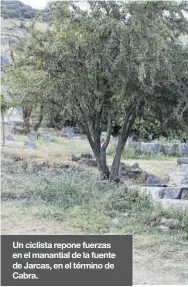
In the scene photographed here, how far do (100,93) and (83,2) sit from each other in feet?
6.55

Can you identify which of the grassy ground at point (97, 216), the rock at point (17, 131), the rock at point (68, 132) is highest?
the grassy ground at point (97, 216)

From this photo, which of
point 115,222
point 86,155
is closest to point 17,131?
point 86,155

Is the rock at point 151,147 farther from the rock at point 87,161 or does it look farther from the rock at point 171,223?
the rock at point 171,223

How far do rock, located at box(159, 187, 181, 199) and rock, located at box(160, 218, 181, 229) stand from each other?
2337 millimetres

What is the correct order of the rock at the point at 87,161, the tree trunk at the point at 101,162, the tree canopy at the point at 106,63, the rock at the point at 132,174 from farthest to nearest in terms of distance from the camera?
the rock at the point at 87,161
the rock at the point at 132,174
the tree trunk at the point at 101,162
the tree canopy at the point at 106,63

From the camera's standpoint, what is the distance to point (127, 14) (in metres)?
11.4

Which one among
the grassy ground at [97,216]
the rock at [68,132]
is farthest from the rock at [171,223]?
the rock at [68,132]

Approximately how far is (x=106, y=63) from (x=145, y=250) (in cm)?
544

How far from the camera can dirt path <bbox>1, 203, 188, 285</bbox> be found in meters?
5.90

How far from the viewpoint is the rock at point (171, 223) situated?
775 centimetres

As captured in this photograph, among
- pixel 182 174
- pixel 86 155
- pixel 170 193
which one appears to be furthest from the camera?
pixel 86 155

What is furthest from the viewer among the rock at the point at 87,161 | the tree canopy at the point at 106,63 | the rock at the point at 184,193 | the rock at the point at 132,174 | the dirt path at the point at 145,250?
the rock at the point at 87,161

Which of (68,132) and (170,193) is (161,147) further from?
(170,193)

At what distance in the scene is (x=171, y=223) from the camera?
25.6ft
